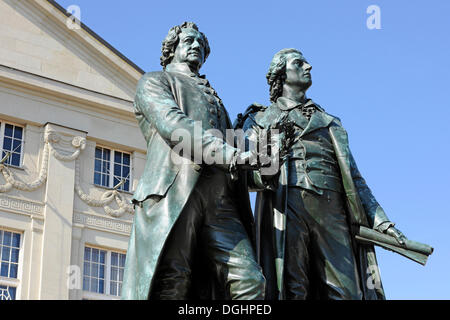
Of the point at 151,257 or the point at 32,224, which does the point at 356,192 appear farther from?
the point at 32,224

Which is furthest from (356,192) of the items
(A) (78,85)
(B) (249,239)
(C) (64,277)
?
(A) (78,85)

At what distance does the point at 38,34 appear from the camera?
3047cm

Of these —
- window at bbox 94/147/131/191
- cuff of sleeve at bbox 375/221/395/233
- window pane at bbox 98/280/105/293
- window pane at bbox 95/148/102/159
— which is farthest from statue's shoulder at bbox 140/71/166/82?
window pane at bbox 95/148/102/159

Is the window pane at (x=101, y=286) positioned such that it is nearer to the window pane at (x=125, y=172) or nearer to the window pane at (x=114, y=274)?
the window pane at (x=114, y=274)

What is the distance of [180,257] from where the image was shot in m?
6.86

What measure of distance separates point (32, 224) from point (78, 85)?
4.86m

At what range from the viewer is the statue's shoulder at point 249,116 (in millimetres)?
8203

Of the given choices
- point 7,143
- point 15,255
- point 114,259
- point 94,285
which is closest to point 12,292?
point 15,255

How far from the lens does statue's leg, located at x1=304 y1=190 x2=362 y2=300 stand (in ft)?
24.3

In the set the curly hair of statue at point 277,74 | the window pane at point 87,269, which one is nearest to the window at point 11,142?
the window pane at point 87,269

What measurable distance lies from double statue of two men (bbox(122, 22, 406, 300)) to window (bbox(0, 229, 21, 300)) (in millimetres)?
19820

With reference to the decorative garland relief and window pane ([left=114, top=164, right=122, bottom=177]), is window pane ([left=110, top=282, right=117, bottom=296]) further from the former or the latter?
window pane ([left=114, top=164, right=122, bottom=177])
